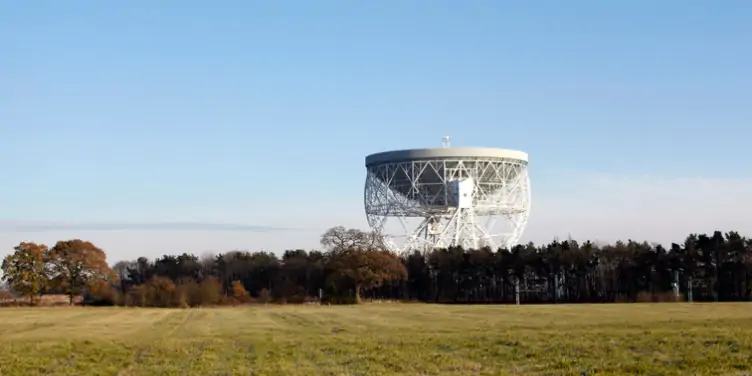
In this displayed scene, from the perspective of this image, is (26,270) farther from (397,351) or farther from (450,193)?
(397,351)

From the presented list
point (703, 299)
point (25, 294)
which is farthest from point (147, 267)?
point (703, 299)

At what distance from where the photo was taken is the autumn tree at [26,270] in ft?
334

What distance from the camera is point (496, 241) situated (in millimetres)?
105500

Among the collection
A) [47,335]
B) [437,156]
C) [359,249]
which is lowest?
[47,335]

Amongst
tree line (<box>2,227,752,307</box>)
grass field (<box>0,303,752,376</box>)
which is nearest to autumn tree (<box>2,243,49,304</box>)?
tree line (<box>2,227,752,307</box>)

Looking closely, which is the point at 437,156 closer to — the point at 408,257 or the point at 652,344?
the point at 408,257

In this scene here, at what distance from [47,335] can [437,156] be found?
57.3m

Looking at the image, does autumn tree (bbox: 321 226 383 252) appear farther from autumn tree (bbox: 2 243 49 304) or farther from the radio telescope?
autumn tree (bbox: 2 243 49 304)

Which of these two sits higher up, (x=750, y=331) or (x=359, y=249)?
(x=359, y=249)

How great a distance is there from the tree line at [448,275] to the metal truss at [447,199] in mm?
2104

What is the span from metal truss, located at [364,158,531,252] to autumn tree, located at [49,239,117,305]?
96.5ft

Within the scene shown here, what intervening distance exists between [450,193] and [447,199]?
901mm

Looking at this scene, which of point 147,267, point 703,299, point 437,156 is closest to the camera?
point 703,299

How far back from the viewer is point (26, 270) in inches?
4035
